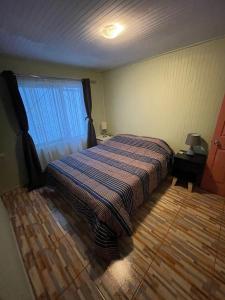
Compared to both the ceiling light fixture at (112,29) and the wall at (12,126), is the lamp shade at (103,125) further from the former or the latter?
the ceiling light fixture at (112,29)

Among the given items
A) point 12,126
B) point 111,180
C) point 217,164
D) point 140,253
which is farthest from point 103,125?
point 140,253

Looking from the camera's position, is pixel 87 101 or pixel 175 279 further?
pixel 87 101

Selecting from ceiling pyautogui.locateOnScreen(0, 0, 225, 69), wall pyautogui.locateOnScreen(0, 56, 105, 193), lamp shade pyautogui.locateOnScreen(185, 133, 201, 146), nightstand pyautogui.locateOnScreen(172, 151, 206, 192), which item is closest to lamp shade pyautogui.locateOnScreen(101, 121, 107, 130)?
wall pyautogui.locateOnScreen(0, 56, 105, 193)

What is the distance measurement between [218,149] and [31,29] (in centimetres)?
281

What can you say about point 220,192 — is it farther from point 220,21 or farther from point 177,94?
point 220,21

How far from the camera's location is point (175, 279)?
47.1 inches

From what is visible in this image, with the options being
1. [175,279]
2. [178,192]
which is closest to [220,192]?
[178,192]

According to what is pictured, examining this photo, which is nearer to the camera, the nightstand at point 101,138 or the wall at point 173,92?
the wall at point 173,92

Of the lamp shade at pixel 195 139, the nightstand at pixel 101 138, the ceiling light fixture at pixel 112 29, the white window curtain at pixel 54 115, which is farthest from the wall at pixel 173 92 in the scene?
the ceiling light fixture at pixel 112 29

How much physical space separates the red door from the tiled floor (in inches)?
7.8

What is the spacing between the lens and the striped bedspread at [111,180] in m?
1.36

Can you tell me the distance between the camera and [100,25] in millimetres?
1380

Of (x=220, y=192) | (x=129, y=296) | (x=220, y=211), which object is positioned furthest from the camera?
(x=220, y=192)

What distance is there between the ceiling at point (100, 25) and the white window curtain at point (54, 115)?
56cm
